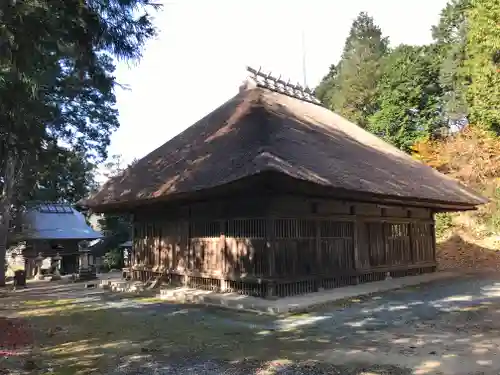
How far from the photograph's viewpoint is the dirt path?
4.79 metres

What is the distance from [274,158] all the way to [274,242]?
2.32m

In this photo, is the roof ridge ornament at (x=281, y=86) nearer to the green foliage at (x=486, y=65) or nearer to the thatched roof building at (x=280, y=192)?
the thatched roof building at (x=280, y=192)

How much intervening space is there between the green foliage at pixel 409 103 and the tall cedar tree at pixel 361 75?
3.97m

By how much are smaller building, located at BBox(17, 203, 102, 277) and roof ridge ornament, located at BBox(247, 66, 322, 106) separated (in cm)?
1460

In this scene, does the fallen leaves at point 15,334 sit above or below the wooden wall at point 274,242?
below

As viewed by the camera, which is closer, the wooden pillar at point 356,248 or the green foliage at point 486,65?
the wooden pillar at point 356,248

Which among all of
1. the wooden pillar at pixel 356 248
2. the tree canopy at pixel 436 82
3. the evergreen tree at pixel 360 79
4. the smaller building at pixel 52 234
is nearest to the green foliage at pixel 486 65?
the tree canopy at pixel 436 82

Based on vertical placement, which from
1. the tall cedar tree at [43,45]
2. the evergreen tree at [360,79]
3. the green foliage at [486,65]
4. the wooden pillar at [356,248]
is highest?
the evergreen tree at [360,79]

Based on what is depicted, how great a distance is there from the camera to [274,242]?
31.1 ft

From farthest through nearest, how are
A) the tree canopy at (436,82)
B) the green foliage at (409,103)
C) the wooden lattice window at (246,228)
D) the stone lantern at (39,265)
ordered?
1. the green foliage at (409,103)
2. the tree canopy at (436,82)
3. the stone lantern at (39,265)
4. the wooden lattice window at (246,228)

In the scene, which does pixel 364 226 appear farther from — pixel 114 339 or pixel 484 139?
pixel 484 139

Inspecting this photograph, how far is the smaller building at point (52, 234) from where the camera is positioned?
72.8ft

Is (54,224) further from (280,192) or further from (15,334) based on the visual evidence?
(280,192)

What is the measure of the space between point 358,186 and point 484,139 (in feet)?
48.7
